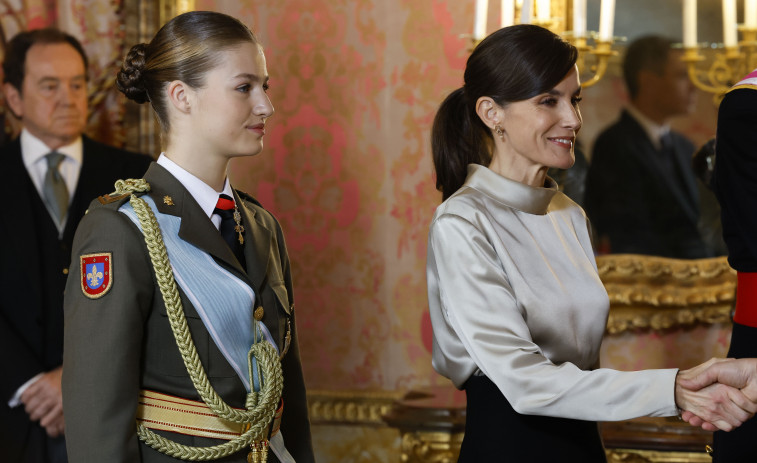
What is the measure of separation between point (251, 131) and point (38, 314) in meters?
1.71

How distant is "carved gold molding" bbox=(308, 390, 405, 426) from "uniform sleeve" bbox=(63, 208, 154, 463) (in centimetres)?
247

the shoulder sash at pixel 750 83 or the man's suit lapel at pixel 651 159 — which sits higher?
the shoulder sash at pixel 750 83

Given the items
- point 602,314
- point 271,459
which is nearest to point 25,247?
point 271,459

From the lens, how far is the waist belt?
1.72 m

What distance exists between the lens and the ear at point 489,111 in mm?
2086

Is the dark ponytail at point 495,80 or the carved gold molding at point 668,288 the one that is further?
the carved gold molding at point 668,288

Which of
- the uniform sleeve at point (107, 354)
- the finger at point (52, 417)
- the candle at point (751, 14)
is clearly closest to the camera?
the uniform sleeve at point (107, 354)

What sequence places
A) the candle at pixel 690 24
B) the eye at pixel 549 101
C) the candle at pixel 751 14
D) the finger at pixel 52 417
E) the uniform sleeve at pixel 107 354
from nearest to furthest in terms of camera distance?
the uniform sleeve at pixel 107 354, the eye at pixel 549 101, the finger at pixel 52 417, the candle at pixel 751 14, the candle at pixel 690 24

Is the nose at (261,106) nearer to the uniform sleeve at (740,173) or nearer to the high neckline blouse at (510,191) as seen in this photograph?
the high neckline blouse at (510,191)

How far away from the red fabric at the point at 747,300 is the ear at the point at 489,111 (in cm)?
73

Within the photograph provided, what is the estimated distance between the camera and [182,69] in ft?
6.02

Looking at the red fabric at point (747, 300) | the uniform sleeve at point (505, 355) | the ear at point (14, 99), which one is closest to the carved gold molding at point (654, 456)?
the red fabric at point (747, 300)

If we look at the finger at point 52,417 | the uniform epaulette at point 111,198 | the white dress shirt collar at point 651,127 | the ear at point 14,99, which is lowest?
the finger at point 52,417

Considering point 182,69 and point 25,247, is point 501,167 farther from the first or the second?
point 25,247
